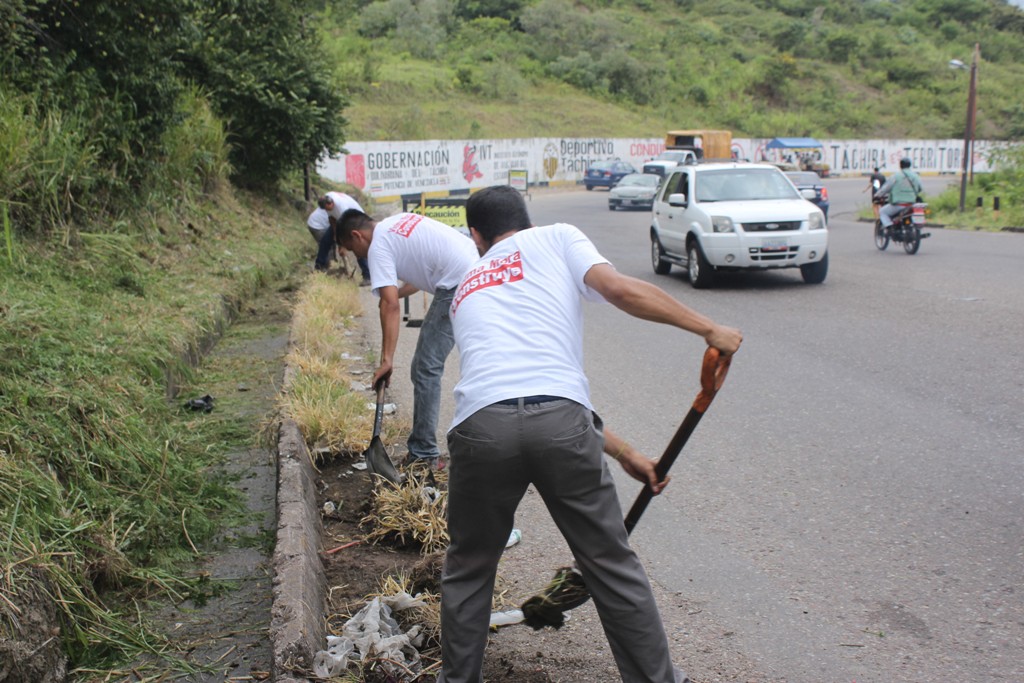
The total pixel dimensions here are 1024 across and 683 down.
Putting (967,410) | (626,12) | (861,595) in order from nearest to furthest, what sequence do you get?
(861,595)
(967,410)
(626,12)

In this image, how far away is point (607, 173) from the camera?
43562mm

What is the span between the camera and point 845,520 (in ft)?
17.2

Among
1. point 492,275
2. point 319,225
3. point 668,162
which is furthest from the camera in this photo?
point 668,162

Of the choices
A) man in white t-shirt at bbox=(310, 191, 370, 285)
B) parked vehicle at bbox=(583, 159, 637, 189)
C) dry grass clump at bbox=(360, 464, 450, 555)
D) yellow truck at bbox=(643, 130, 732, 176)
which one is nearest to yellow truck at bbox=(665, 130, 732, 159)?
yellow truck at bbox=(643, 130, 732, 176)

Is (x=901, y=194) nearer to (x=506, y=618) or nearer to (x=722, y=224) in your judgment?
(x=722, y=224)

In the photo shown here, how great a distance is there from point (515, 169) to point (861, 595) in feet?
133

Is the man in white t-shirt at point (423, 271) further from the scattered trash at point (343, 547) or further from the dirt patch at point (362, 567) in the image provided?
the scattered trash at point (343, 547)

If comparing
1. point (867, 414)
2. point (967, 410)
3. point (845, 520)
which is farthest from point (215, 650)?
point (967, 410)

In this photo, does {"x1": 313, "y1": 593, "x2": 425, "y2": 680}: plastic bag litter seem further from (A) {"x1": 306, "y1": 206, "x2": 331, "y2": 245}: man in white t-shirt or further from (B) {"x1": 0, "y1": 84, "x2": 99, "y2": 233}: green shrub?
(A) {"x1": 306, "y1": 206, "x2": 331, "y2": 245}: man in white t-shirt

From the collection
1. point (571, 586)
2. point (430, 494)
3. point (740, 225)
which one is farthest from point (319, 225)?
point (571, 586)

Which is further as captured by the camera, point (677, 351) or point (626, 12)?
point (626, 12)

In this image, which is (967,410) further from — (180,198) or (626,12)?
(626,12)

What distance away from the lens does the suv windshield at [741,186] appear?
14.7 metres

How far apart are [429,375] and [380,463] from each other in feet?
2.12
